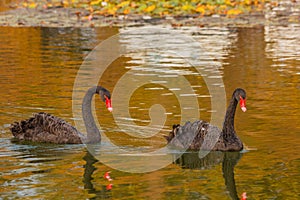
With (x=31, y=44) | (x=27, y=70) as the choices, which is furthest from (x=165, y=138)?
(x=31, y=44)

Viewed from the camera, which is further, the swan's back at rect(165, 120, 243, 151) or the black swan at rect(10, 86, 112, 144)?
the black swan at rect(10, 86, 112, 144)

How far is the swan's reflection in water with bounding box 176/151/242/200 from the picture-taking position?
26.9ft

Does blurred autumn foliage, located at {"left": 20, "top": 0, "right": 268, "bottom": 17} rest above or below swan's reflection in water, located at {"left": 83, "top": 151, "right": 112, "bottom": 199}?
above

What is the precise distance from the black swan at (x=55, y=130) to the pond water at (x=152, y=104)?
13 centimetres

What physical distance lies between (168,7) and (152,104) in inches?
476

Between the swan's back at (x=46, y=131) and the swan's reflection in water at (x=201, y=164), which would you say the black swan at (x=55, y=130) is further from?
the swan's reflection in water at (x=201, y=164)

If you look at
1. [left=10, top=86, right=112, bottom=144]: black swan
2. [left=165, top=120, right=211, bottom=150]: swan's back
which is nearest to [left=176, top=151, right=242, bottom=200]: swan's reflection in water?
[left=165, top=120, right=211, bottom=150]: swan's back

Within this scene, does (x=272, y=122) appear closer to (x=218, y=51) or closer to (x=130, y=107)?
(x=130, y=107)

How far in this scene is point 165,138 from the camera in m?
9.41

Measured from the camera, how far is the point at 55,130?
9352 mm

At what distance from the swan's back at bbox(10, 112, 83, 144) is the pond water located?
0.40 ft

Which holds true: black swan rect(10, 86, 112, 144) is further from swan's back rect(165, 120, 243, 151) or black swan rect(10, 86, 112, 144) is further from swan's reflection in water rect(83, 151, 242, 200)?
swan's back rect(165, 120, 243, 151)

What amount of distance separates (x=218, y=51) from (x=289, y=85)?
4.11 meters

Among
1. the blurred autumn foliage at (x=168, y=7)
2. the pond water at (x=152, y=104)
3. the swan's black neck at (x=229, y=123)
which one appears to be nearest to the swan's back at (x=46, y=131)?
the pond water at (x=152, y=104)
